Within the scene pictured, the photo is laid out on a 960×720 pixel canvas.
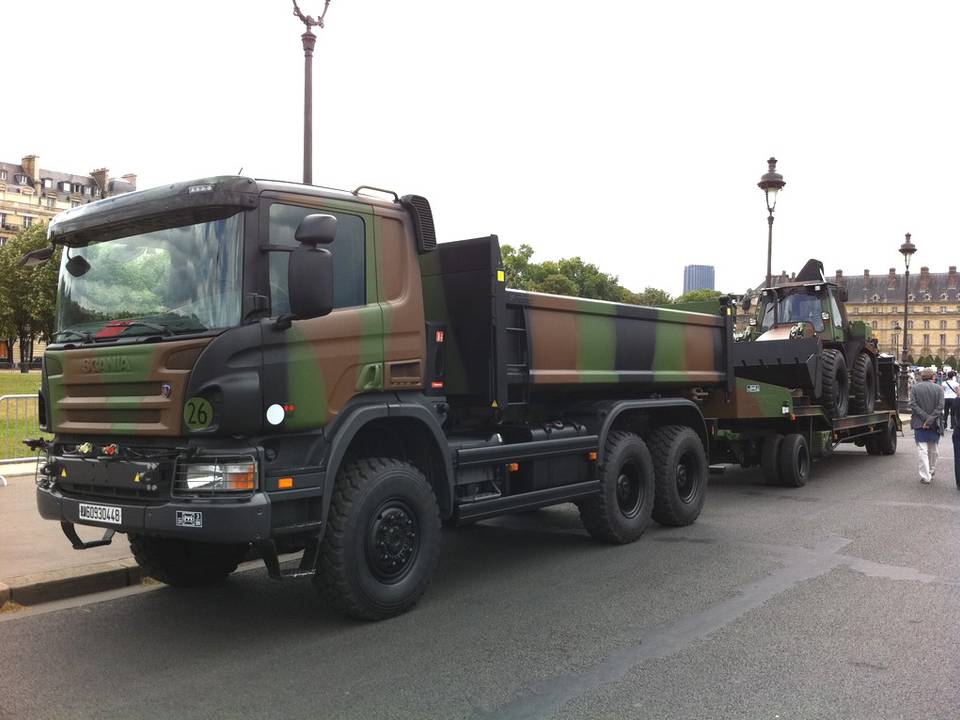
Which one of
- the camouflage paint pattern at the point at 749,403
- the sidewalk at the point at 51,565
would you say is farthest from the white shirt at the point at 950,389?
the sidewalk at the point at 51,565

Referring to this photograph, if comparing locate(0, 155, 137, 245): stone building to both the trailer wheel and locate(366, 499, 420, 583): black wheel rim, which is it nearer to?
the trailer wheel

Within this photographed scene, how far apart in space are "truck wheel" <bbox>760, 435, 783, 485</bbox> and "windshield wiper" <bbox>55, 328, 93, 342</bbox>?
9.73 metres

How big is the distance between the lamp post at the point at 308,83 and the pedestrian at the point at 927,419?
952 cm

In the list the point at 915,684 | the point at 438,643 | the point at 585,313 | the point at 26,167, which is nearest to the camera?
the point at 915,684

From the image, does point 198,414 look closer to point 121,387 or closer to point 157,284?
point 121,387

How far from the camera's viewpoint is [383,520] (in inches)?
224

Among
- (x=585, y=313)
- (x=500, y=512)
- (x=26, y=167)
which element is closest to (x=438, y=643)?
(x=500, y=512)

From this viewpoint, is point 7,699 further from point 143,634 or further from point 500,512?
point 500,512

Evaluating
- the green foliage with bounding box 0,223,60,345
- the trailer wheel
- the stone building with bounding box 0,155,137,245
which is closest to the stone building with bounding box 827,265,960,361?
the stone building with bounding box 0,155,137,245

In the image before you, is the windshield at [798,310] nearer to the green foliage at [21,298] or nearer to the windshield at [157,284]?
the windshield at [157,284]

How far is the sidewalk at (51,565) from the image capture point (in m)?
6.21

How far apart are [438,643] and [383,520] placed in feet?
2.92

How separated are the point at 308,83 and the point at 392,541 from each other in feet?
22.7

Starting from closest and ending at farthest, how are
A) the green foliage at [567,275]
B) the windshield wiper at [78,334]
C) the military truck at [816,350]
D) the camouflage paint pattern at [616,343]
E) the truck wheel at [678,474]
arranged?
the windshield wiper at [78,334], the camouflage paint pattern at [616,343], the truck wheel at [678,474], the military truck at [816,350], the green foliage at [567,275]
